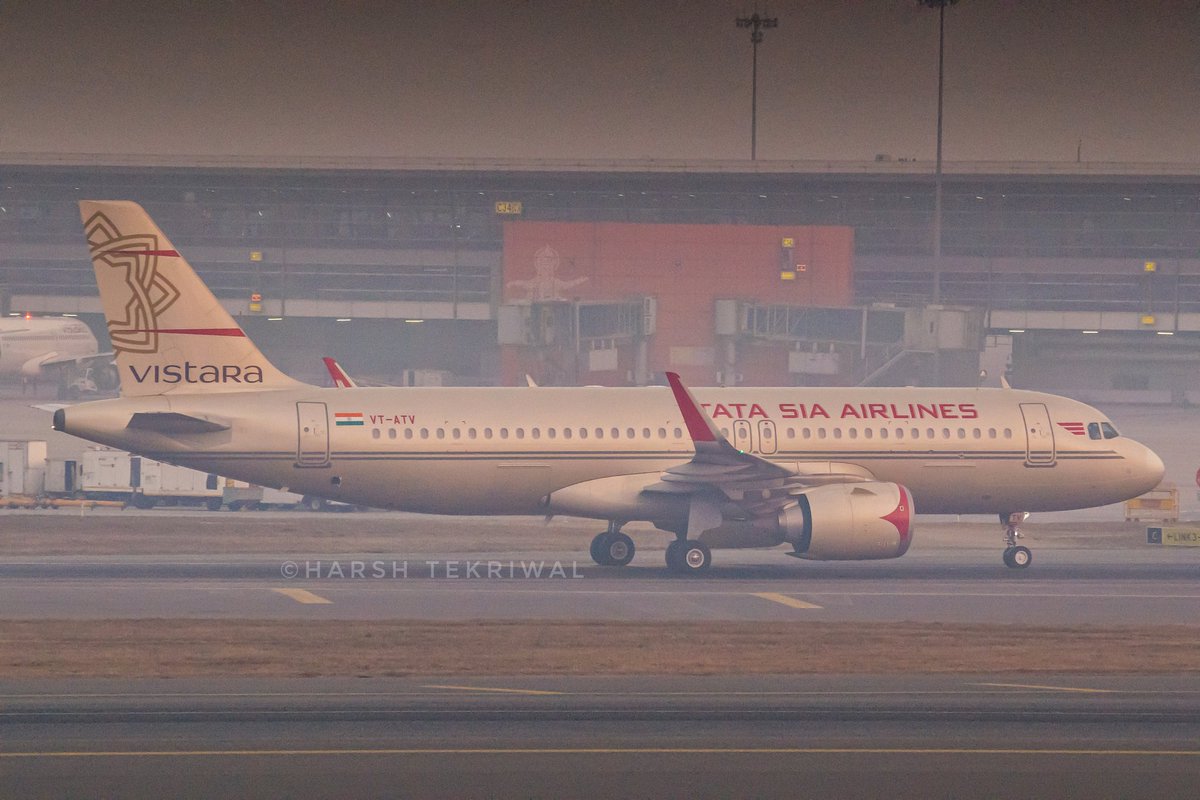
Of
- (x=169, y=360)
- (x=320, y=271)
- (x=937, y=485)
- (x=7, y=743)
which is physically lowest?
(x=7, y=743)

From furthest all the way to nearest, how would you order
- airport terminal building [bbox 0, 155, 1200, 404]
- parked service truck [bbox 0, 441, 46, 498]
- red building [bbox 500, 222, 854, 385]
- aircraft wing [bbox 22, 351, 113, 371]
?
1. aircraft wing [bbox 22, 351, 113, 371]
2. airport terminal building [bbox 0, 155, 1200, 404]
3. red building [bbox 500, 222, 854, 385]
4. parked service truck [bbox 0, 441, 46, 498]

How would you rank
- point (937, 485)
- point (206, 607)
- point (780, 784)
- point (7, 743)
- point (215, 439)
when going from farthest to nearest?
point (937, 485)
point (215, 439)
point (206, 607)
point (7, 743)
point (780, 784)

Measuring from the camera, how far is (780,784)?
16.5 meters

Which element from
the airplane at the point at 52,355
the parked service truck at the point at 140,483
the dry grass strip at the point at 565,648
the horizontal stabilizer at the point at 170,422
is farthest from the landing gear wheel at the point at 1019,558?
the airplane at the point at 52,355

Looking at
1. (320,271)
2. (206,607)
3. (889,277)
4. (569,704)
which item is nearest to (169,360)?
(206,607)

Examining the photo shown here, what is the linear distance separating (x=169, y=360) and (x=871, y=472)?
54.3ft

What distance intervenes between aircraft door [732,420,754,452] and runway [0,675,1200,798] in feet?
48.2

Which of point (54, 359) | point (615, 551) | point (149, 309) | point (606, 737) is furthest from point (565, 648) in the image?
point (54, 359)

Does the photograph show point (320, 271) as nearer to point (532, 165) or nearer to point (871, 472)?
point (532, 165)

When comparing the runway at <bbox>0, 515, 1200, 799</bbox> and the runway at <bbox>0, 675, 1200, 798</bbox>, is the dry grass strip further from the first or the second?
the runway at <bbox>0, 675, 1200, 798</bbox>

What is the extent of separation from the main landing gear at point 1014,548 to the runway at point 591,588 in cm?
53

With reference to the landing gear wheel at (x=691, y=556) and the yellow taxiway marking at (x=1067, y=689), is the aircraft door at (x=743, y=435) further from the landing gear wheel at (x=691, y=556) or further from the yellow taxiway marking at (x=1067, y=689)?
the yellow taxiway marking at (x=1067, y=689)

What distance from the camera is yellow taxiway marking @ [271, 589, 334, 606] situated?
3180cm

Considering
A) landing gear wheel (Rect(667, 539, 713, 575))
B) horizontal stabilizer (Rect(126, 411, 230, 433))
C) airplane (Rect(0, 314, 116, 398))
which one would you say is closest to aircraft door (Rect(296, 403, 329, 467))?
horizontal stabilizer (Rect(126, 411, 230, 433))
